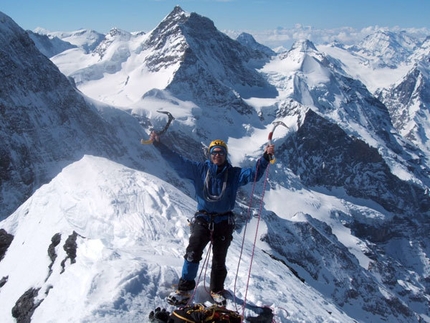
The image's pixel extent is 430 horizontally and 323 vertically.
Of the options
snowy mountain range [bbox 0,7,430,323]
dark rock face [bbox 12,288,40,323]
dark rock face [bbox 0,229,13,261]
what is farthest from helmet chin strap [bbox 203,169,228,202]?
dark rock face [bbox 0,229,13,261]

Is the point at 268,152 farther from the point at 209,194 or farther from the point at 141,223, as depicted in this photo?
the point at 141,223

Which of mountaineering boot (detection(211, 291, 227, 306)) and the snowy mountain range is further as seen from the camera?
the snowy mountain range

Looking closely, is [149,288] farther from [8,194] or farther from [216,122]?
[216,122]

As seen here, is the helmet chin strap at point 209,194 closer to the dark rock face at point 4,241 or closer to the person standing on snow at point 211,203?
the person standing on snow at point 211,203

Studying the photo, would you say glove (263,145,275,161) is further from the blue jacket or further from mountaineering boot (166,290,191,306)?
mountaineering boot (166,290,191,306)

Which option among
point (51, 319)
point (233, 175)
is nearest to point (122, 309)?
point (51, 319)

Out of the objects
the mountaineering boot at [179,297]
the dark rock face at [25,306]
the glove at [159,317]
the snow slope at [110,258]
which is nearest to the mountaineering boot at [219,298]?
the snow slope at [110,258]
